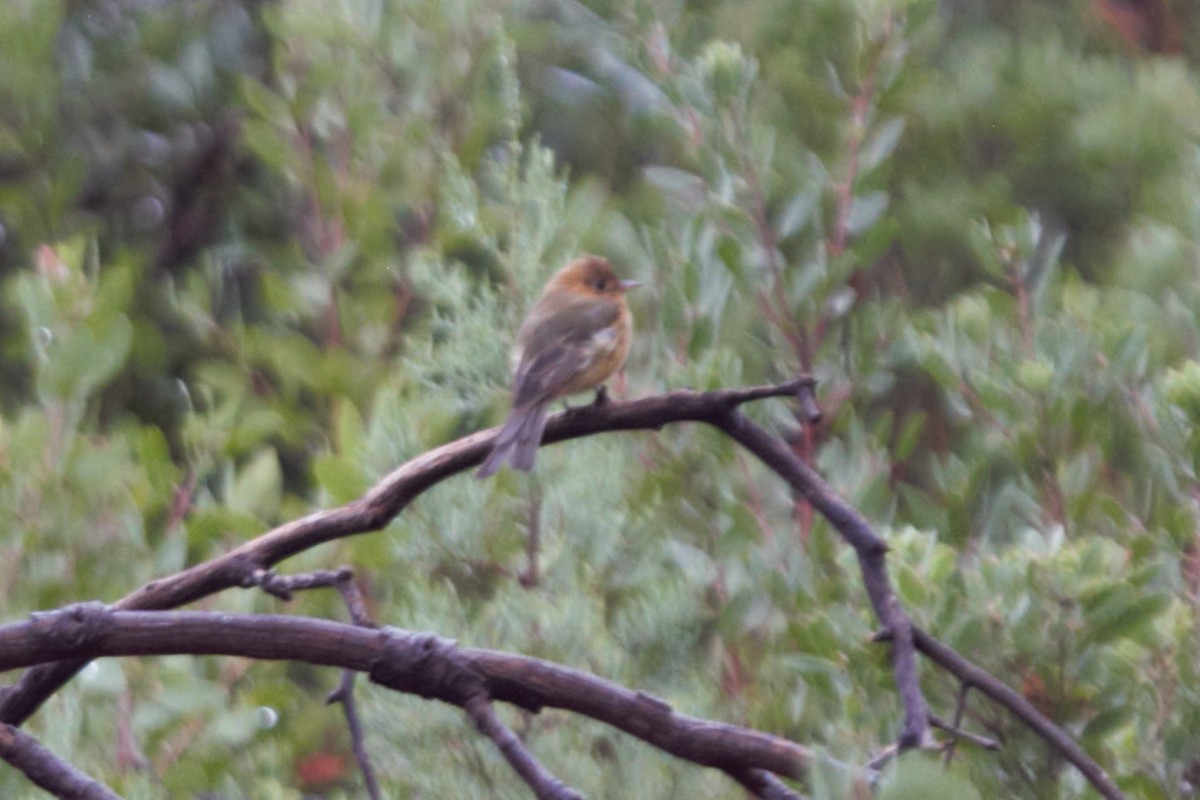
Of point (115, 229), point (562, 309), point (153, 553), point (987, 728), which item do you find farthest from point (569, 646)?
point (115, 229)

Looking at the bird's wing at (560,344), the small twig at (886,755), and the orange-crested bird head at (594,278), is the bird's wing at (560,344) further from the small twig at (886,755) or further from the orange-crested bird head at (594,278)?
the small twig at (886,755)

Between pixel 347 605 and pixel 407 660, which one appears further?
pixel 347 605

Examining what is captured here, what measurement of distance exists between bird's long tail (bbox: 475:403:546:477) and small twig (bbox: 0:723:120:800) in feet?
1.69

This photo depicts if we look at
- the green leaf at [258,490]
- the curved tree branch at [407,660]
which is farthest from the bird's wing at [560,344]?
the curved tree branch at [407,660]

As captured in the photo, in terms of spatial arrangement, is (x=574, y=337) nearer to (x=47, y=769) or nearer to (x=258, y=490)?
(x=258, y=490)

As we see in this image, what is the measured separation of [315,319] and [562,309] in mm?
529

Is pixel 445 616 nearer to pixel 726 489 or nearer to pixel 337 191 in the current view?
pixel 726 489

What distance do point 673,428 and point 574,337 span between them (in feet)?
3.27

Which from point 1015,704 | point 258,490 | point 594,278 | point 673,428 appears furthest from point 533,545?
point 594,278

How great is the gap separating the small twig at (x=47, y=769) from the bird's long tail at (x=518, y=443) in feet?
1.69

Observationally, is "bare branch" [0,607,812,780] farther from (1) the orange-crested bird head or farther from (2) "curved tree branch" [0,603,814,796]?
(1) the orange-crested bird head

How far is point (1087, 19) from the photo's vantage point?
341 cm

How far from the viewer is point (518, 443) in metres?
1.89

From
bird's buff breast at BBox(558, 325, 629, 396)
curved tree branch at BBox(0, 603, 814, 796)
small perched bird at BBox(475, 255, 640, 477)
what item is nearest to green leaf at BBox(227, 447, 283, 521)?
small perched bird at BBox(475, 255, 640, 477)
